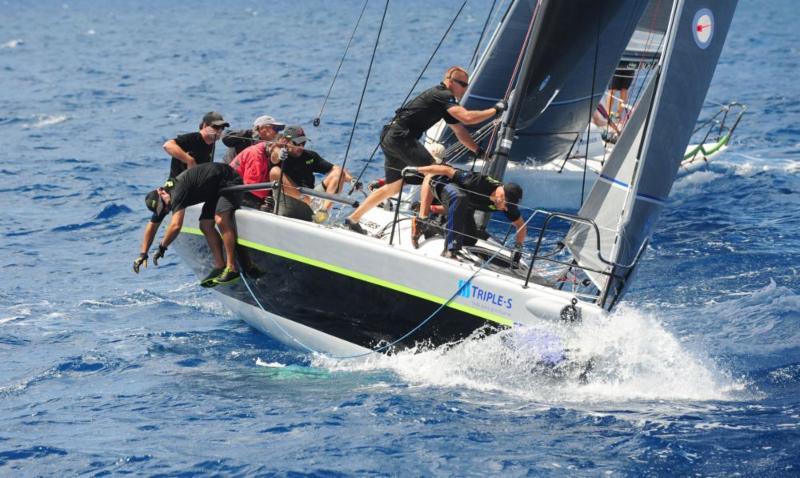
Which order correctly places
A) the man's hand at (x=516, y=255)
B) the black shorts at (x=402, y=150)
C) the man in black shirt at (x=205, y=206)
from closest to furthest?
the man's hand at (x=516, y=255)
the man in black shirt at (x=205, y=206)
the black shorts at (x=402, y=150)

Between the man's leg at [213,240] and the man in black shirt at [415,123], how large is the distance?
118 cm

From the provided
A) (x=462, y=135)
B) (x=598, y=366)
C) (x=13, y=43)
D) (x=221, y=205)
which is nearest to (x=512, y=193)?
(x=462, y=135)

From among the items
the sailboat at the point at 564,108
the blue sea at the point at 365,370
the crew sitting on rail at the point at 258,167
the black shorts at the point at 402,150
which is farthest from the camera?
the sailboat at the point at 564,108

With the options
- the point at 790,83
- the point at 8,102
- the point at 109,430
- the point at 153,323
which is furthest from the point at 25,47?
the point at 109,430

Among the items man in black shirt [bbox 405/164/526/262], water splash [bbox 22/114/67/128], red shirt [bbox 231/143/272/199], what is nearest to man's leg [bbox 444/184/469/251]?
man in black shirt [bbox 405/164/526/262]

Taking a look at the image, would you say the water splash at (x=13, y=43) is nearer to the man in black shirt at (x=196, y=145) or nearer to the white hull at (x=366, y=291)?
the man in black shirt at (x=196, y=145)

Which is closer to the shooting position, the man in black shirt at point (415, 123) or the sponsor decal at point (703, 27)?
the sponsor decal at point (703, 27)

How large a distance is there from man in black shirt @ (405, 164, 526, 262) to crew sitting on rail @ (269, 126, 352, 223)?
1.10 m

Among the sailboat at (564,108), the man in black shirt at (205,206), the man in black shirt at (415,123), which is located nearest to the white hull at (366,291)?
the man in black shirt at (205,206)

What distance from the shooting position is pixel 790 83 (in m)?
27.9

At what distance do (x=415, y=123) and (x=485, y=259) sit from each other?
147 centimetres

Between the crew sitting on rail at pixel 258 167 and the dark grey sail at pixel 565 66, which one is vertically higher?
the dark grey sail at pixel 565 66

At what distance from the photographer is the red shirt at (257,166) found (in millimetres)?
10016

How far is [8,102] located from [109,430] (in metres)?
20.2
